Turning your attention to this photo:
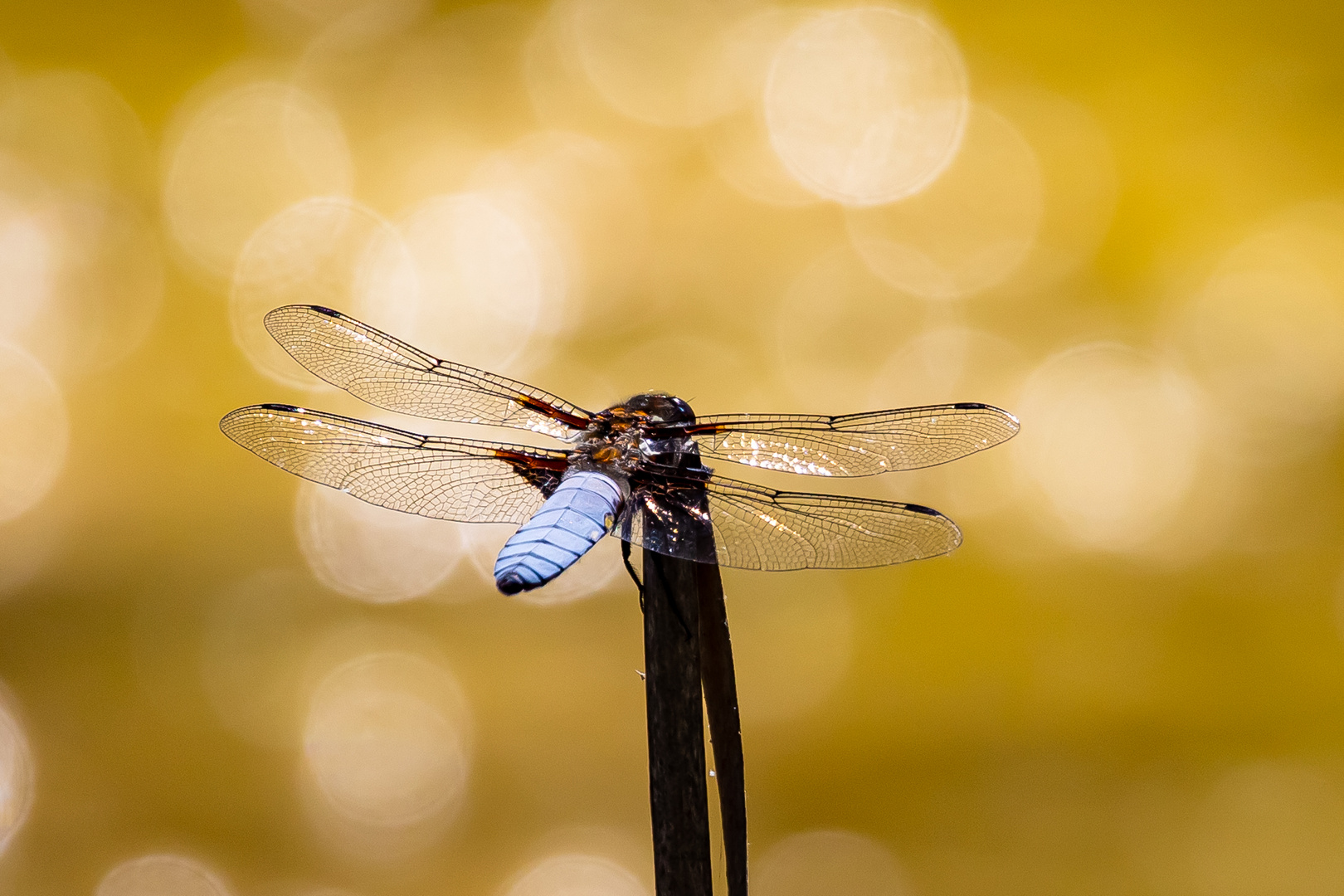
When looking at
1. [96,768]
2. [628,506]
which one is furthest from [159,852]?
[628,506]

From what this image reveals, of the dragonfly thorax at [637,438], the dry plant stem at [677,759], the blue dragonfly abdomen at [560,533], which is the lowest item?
the dry plant stem at [677,759]

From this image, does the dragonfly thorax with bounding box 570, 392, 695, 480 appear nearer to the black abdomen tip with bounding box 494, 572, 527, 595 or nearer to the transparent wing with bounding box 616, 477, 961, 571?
the transparent wing with bounding box 616, 477, 961, 571

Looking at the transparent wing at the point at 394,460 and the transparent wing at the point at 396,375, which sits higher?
the transparent wing at the point at 396,375

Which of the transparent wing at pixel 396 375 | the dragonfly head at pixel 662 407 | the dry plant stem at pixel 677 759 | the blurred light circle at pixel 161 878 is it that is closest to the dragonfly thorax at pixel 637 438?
the dragonfly head at pixel 662 407

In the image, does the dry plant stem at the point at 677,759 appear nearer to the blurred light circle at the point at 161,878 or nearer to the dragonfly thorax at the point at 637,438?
the dragonfly thorax at the point at 637,438

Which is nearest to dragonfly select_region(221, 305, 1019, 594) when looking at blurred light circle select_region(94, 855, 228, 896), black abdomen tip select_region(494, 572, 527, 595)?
black abdomen tip select_region(494, 572, 527, 595)

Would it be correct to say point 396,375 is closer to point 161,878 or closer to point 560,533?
point 560,533
